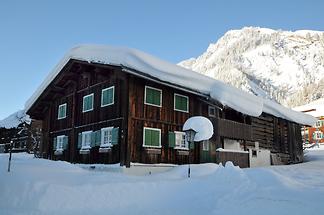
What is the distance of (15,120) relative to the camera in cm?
4050

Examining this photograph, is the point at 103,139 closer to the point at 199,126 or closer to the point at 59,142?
the point at 199,126

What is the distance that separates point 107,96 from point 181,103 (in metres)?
4.73

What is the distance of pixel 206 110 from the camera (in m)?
21.2

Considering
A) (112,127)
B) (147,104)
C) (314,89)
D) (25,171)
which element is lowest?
(25,171)

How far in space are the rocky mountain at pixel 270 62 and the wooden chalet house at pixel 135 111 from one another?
377 feet

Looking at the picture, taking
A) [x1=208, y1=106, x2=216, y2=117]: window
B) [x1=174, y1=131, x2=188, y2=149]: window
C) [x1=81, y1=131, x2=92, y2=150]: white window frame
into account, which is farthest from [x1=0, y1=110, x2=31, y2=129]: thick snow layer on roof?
[x1=208, y1=106, x2=216, y2=117]: window

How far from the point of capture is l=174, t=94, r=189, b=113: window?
20.0 meters

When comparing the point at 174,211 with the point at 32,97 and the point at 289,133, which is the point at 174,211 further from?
the point at 289,133

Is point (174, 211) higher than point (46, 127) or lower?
lower

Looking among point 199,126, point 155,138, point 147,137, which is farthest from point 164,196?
point 155,138

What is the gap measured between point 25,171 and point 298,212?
986cm

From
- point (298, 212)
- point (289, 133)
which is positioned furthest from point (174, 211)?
point (289, 133)

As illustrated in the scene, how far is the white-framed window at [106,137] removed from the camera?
1820 cm

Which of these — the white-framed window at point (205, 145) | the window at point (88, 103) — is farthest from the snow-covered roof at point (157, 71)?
the white-framed window at point (205, 145)
